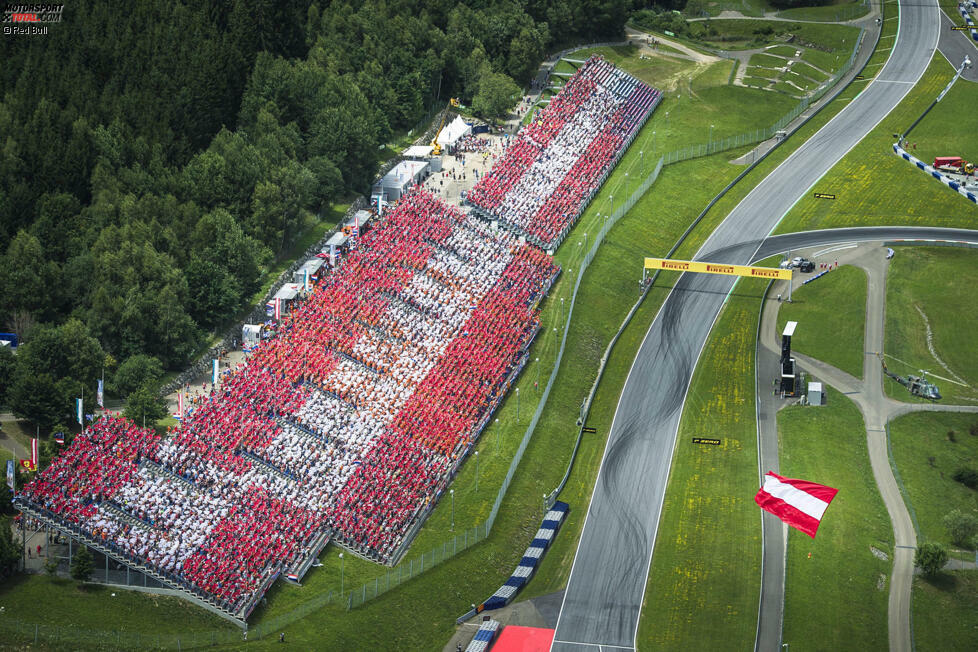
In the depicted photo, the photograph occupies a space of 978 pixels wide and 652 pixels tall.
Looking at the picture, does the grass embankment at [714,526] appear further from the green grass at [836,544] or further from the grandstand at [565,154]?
the grandstand at [565,154]

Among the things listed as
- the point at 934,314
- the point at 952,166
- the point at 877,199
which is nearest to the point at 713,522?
the point at 934,314

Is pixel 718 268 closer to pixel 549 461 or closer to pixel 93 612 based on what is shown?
pixel 549 461

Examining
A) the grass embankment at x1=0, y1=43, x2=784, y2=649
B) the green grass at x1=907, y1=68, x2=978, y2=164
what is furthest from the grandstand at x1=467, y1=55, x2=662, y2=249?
the green grass at x1=907, y1=68, x2=978, y2=164

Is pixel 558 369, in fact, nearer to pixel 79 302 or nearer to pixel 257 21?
pixel 79 302

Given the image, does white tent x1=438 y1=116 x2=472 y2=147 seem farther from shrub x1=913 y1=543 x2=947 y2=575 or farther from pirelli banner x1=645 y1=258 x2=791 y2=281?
shrub x1=913 y1=543 x2=947 y2=575

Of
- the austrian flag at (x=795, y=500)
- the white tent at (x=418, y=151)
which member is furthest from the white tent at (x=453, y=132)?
the austrian flag at (x=795, y=500)

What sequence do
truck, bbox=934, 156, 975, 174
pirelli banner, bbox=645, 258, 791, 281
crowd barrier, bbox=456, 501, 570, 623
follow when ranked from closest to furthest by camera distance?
crowd barrier, bbox=456, 501, 570, 623, pirelli banner, bbox=645, 258, 791, 281, truck, bbox=934, 156, 975, 174
